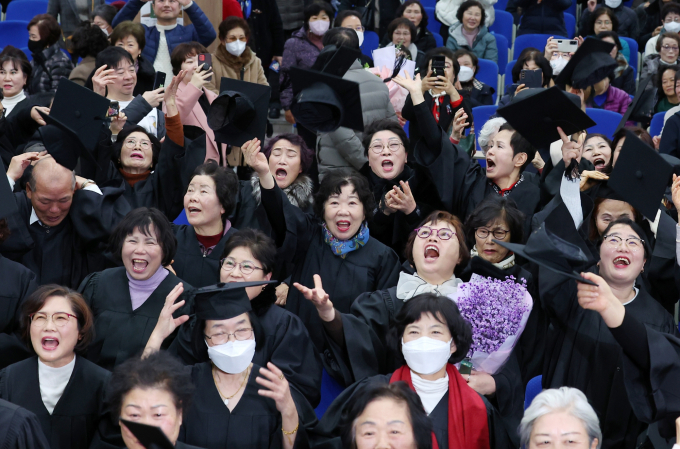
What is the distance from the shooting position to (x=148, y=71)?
677 centimetres

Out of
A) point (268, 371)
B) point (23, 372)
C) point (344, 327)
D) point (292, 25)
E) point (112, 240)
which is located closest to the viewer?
point (268, 371)

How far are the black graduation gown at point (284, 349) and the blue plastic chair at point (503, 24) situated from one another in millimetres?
6459

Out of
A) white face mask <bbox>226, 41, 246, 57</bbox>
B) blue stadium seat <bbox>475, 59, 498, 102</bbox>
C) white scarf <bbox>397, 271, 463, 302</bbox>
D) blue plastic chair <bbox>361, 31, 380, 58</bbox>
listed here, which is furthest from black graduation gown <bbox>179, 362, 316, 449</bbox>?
blue plastic chair <bbox>361, 31, 380, 58</bbox>

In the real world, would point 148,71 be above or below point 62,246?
above

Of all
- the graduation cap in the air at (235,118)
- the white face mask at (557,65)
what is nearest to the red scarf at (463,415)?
the graduation cap in the air at (235,118)

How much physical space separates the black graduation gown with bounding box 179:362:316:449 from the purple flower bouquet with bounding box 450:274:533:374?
2.58 ft

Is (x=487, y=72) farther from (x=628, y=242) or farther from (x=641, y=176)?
(x=628, y=242)

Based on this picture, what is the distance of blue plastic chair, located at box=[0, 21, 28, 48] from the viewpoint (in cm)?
880

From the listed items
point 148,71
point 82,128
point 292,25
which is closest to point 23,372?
point 82,128

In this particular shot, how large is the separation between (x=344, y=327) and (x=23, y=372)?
1366 millimetres

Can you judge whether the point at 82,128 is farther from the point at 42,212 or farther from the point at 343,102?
the point at 343,102

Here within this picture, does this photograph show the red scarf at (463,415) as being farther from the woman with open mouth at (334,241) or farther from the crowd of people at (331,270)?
the woman with open mouth at (334,241)

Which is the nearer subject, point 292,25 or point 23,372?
point 23,372

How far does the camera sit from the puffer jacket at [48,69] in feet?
23.6
